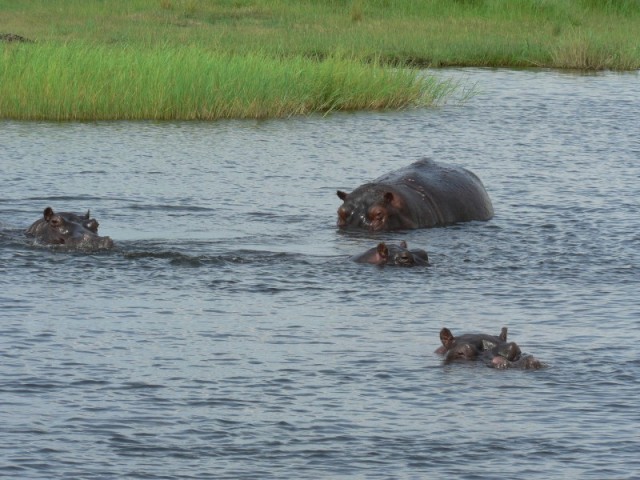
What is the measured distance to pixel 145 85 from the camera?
20906mm

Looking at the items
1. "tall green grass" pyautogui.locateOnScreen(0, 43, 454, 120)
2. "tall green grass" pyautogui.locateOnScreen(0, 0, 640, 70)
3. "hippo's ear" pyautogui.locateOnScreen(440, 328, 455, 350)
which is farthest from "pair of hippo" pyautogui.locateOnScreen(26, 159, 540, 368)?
"tall green grass" pyautogui.locateOnScreen(0, 0, 640, 70)

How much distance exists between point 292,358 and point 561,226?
5.36 meters

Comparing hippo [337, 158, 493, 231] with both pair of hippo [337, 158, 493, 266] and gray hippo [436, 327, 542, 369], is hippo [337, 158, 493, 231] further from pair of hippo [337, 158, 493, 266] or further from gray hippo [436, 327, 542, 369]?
gray hippo [436, 327, 542, 369]

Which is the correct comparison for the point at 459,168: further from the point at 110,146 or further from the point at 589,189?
the point at 110,146

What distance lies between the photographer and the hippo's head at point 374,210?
13055 millimetres

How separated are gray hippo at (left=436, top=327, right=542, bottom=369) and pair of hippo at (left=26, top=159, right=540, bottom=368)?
265 cm

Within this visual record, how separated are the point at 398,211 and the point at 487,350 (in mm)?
4625

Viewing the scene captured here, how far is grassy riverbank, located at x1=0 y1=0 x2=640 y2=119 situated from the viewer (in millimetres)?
20719

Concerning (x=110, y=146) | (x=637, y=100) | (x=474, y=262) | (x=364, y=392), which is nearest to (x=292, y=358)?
(x=364, y=392)

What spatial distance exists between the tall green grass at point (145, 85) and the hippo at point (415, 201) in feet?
24.5

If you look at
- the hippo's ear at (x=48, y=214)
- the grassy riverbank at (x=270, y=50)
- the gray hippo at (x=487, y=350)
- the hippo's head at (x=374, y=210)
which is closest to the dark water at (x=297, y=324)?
the gray hippo at (x=487, y=350)

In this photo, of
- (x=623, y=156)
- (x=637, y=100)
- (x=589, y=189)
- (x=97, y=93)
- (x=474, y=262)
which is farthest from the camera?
(x=637, y=100)

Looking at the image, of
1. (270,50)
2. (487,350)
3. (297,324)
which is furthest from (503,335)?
(270,50)

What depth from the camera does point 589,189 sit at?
624 inches
